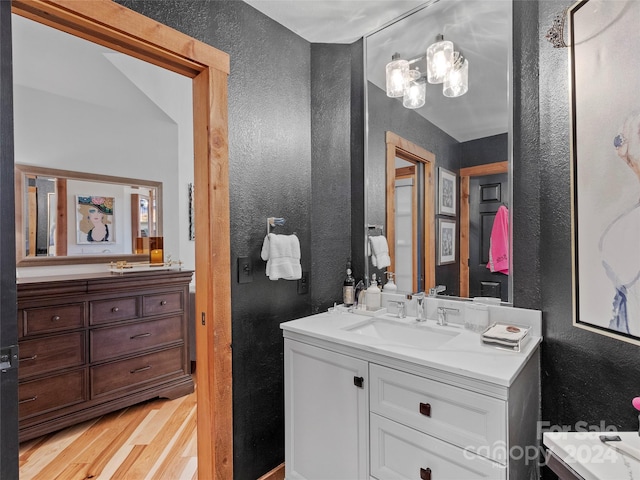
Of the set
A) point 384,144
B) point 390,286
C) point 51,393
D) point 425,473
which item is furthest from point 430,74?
point 51,393

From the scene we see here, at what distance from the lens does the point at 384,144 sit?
1994 mm

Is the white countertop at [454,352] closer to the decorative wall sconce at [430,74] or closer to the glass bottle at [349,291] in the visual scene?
the glass bottle at [349,291]

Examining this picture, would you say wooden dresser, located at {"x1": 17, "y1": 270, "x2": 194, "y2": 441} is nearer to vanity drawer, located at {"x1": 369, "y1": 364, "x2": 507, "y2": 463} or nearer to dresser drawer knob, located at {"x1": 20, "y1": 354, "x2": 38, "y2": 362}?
dresser drawer knob, located at {"x1": 20, "y1": 354, "x2": 38, "y2": 362}

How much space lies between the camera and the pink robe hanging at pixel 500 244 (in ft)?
5.05

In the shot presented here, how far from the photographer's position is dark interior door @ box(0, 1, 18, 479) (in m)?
1.00

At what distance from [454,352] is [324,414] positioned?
2.24 feet

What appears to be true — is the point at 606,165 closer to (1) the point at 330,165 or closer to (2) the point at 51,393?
(1) the point at 330,165

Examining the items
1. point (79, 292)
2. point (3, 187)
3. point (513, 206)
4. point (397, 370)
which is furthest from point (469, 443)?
A: point (79, 292)

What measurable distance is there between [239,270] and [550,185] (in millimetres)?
1438

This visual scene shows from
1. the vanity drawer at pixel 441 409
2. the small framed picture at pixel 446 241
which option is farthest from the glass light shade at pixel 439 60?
the vanity drawer at pixel 441 409

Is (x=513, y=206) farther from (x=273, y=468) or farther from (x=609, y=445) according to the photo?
(x=273, y=468)

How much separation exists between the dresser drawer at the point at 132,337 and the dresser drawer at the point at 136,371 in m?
0.08

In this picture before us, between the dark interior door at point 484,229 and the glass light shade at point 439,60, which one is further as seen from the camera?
the glass light shade at point 439,60

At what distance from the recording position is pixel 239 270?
1.70m
